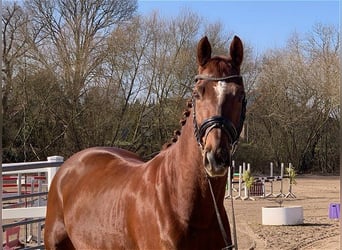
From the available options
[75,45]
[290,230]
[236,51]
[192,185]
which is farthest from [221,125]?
[75,45]

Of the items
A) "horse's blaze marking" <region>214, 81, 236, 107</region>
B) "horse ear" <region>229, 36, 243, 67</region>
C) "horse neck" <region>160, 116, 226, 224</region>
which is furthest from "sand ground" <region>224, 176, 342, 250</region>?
"horse's blaze marking" <region>214, 81, 236, 107</region>

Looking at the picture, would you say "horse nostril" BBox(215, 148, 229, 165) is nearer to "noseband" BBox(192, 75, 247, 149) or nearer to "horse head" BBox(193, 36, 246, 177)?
"horse head" BBox(193, 36, 246, 177)

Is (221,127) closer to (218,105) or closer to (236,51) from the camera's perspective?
(218,105)

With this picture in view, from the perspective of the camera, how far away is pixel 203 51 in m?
2.78

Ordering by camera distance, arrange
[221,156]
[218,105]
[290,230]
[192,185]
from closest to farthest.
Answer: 1. [221,156]
2. [218,105]
3. [192,185]
4. [290,230]

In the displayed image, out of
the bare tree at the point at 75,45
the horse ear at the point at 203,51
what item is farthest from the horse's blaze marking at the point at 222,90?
the bare tree at the point at 75,45

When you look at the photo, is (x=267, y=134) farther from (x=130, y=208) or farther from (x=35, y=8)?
(x=130, y=208)

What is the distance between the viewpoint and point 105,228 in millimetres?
3359

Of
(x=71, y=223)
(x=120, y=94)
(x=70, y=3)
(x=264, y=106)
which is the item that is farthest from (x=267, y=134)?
(x=71, y=223)

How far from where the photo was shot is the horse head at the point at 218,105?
242 cm

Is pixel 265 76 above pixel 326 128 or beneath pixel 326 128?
above

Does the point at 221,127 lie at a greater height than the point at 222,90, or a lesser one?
lesser

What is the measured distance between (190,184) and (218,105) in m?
0.47

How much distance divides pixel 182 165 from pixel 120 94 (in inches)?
957
